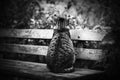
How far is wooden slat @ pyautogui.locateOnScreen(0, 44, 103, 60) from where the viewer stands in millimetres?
2129

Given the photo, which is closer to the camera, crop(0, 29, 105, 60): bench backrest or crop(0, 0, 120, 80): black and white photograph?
crop(0, 0, 120, 80): black and white photograph

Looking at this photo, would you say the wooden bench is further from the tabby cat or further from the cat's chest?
the cat's chest

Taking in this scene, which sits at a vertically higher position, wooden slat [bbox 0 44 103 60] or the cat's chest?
the cat's chest

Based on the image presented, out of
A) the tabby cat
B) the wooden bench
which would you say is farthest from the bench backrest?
the tabby cat

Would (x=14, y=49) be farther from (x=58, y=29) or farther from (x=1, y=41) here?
(x=58, y=29)

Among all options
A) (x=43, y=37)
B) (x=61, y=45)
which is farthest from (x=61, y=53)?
(x=43, y=37)

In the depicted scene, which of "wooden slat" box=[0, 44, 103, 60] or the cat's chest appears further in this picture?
"wooden slat" box=[0, 44, 103, 60]

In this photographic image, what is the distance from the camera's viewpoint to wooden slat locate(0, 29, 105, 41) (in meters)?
2.16

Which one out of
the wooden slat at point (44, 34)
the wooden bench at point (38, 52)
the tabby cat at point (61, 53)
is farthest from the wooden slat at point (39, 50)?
the tabby cat at point (61, 53)

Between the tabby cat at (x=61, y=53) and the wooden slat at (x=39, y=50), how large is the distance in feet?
1.36

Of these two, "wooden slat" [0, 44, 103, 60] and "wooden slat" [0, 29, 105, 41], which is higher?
"wooden slat" [0, 29, 105, 41]

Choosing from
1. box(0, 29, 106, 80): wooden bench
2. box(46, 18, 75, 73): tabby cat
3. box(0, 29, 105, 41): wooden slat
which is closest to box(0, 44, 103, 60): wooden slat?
box(0, 29, 106, 80): wooden bench

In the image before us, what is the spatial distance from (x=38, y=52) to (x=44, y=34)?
0.96 feet

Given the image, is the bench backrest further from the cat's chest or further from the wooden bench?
the cat's chest
